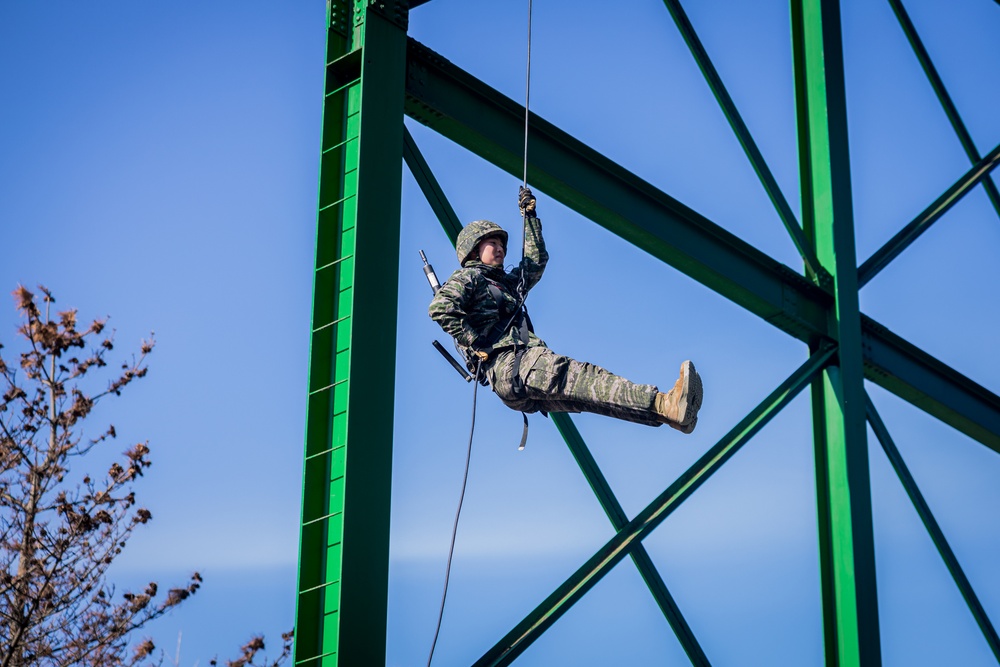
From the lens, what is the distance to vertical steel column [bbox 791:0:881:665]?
29.7 ft

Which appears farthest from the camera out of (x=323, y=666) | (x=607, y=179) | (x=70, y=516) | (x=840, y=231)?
(x=70, y=516)

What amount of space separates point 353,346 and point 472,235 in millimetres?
1319

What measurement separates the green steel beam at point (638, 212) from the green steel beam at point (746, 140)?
0.21 meters

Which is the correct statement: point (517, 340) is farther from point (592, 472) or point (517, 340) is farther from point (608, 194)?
point (608, 194)

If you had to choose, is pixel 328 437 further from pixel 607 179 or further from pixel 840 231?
pixel 840 231

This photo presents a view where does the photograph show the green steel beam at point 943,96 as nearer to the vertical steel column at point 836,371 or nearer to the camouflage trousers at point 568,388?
the vertical steel column at point 836,371

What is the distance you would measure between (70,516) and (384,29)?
8315 millimetres

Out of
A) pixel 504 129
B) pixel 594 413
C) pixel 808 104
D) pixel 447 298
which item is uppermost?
pixel 808 104

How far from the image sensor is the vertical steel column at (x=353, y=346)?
6871mm

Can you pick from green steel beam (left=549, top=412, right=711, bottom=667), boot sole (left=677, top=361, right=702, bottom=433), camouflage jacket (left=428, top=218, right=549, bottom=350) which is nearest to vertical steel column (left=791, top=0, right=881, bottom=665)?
green steel beam (left=549, top=412, right=711, bottom=667)

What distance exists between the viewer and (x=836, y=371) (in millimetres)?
9680

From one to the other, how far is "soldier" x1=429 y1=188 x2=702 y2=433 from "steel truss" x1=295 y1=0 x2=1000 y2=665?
33 centimetres

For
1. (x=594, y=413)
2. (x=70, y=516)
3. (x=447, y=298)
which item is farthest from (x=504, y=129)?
(x=70, y=516)

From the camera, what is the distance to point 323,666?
22.3 feet
